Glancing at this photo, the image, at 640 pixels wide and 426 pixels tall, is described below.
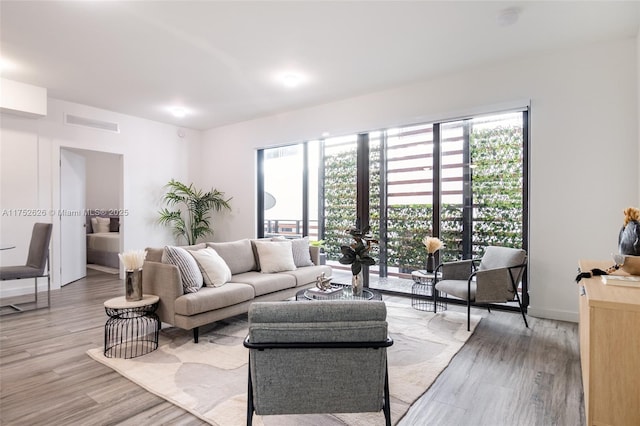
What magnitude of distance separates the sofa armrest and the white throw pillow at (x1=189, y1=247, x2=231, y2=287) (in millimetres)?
359

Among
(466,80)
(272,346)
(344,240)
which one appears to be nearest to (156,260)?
(272,346)

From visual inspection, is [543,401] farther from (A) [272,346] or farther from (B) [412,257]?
(B) [412,257]

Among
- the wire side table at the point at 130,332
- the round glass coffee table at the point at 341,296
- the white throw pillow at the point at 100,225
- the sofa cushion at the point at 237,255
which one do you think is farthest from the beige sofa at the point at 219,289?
the white throw pillow at the point at 100,225

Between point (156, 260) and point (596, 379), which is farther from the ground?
point (156, 260)

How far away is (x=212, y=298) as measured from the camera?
9.88 feet

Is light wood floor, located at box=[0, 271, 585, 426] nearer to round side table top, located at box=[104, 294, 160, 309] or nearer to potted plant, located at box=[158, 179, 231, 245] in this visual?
round side table top, located at box=[104, 294, 160, 309]

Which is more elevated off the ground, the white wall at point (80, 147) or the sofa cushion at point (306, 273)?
the white wall at point (80, 147)

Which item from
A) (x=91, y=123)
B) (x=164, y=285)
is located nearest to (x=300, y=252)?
(x=164, y=285)

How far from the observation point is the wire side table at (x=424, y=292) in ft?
13.0

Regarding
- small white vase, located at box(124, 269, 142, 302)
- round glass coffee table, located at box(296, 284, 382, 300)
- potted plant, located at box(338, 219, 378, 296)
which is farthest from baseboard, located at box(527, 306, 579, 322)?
small white vase, located at box(124, 269, 142, 302)

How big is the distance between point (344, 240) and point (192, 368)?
319cm

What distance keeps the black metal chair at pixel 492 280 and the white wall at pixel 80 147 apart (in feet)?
17.2

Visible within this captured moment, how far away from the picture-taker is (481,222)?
13.5ft

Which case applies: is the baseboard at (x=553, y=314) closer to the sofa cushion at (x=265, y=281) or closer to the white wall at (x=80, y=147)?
the sofa cushion at (x=265, y=281)
